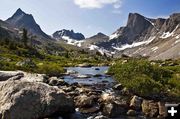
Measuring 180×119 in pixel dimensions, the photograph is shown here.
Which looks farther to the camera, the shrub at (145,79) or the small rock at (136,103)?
the shrub at (145,79)

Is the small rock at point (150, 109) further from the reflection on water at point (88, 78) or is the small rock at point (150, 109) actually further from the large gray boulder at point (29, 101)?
the reflection on water at point (88, 78)

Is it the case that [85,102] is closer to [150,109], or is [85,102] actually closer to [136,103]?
[136,103]

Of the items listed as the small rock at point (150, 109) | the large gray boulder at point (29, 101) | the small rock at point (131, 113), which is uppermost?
the large gray boulder at point (29, 101)

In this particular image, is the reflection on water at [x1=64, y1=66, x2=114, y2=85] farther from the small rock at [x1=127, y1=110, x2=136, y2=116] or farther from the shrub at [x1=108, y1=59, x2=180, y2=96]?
the small rock at [x1=127, y1=110, x2=136, y2=116]

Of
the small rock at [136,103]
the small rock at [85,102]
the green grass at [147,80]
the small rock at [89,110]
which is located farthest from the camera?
the green grass at [147,80]

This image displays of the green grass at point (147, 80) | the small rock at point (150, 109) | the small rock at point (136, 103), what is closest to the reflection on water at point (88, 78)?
the green grass at point (147, 80)

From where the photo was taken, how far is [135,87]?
45.6m

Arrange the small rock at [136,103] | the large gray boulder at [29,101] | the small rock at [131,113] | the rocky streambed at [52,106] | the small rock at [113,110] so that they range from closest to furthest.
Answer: the large gray boulder at [29,101], the rocky streambed at [52,106], the small rock at [113,110], the small rock at [131,113], the small rock at [136,103]

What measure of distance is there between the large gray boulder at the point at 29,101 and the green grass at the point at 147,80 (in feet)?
52.7

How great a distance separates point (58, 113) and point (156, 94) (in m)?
18.0

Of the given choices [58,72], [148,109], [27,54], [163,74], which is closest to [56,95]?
[148,109]

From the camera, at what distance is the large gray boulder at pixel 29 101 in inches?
1136

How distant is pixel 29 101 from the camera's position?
96.9 ft

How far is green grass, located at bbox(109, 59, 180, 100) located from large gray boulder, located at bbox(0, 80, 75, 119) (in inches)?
633
